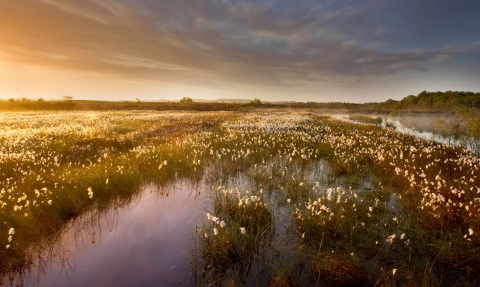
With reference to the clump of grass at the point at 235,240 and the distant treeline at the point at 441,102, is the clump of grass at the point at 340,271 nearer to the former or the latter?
the clump of grass at the point at 235,240

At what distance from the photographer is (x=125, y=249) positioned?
475 centimetres

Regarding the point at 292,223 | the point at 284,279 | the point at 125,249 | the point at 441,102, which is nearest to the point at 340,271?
Result: the point at 284,279

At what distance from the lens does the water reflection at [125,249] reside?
399 cm

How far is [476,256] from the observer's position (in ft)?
13.3

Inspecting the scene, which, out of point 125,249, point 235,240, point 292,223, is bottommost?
point 125,249

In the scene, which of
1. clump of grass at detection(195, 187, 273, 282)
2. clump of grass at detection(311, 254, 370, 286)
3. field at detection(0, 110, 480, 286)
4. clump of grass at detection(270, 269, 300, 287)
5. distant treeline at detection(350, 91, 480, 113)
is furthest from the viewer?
distant treeline at detection(350, 91, 480, 113)

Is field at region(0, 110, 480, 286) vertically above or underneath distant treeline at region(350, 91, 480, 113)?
underneath

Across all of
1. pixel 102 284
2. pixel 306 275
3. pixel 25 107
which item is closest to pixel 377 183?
pixel 306 275

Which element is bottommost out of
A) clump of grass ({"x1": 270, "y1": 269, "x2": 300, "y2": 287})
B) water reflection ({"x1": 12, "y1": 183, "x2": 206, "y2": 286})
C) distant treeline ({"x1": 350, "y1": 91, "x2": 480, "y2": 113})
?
water reflection ({"x1": 12, "y1": 183, "x2": 206, "y2": 286})

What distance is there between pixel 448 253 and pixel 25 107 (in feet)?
260

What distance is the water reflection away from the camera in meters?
3.99

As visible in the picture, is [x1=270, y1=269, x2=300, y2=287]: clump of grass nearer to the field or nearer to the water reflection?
the field

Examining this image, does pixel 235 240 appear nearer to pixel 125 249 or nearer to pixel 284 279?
pixel 284 279

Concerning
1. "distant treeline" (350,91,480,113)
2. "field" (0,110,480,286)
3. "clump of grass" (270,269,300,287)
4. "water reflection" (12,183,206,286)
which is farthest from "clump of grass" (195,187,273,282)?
"distant treeline" (350,91,480,113)
